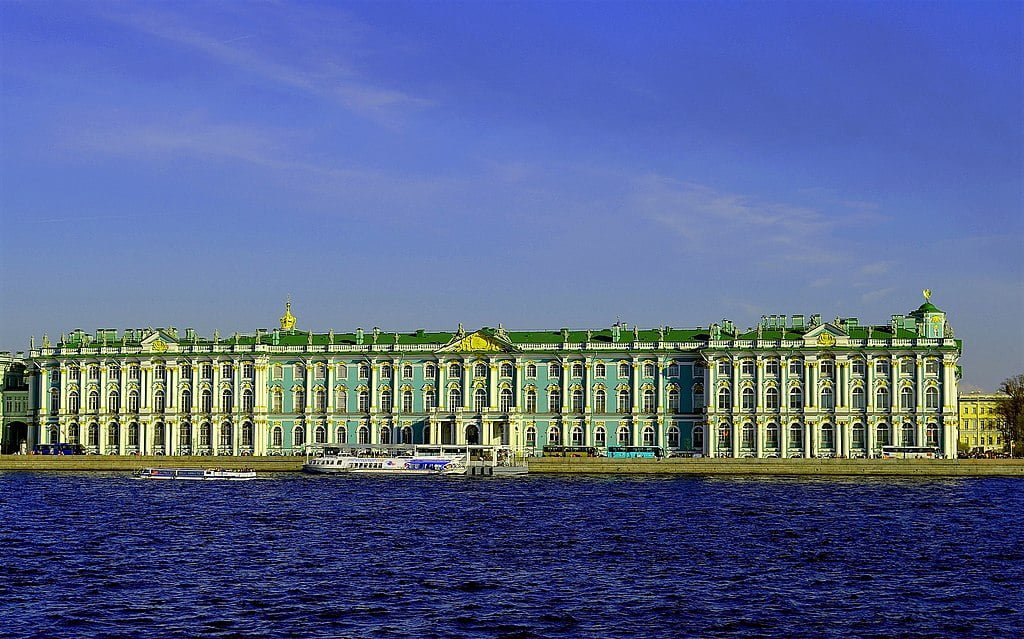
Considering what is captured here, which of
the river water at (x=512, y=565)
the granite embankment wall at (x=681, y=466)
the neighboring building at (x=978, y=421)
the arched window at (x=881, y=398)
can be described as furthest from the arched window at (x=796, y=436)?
the neighboring building at (x=978, y=421)

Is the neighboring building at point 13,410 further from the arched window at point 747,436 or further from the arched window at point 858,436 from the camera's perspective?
the arched window at point 858,436

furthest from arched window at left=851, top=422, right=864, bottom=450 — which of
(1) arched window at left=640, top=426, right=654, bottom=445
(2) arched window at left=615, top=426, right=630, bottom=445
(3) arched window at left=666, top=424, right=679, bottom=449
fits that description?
(2) arched window at left=615, top=426, right=630, bottom=445

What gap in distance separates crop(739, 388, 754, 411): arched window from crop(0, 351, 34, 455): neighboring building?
5610cm

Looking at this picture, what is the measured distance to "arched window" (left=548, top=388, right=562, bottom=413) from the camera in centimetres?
10344

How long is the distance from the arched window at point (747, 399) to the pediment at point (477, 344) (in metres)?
16.8

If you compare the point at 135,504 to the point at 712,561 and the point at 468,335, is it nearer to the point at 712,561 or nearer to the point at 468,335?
the point at 712,561

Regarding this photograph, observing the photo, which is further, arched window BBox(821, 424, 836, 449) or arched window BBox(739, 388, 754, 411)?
arched window BBox(739, 388, 754, 411)

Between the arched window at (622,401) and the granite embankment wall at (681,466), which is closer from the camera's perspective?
the granite embankment wall at (681,466)

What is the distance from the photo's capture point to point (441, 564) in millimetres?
42969

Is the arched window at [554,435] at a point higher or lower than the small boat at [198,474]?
higher

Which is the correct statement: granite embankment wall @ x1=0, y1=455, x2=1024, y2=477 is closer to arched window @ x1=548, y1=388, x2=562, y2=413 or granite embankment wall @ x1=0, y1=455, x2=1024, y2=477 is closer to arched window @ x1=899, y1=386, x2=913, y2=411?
arched window @ x1=899, y1=386, x2=913, y2=411

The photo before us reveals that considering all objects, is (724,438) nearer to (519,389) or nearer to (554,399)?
(554,399)

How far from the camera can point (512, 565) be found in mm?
42688

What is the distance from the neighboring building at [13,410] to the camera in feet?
376
